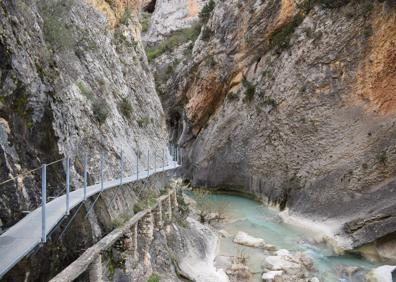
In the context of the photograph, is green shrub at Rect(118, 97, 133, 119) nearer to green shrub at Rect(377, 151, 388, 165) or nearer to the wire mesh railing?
the wire mesh railing

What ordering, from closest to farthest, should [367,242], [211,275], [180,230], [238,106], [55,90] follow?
[55,90] < [211,275] < [180,230] < [367,242] < [238,106]

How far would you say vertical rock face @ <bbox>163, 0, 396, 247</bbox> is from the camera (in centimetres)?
2088

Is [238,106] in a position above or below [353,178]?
above

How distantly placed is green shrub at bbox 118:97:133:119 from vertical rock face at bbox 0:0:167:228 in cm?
4

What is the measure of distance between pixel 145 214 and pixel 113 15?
10909 millimetres

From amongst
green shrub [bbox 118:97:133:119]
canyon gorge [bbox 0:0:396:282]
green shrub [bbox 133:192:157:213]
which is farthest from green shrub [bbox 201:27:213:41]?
green shrub [bbox 133:192:157:213]

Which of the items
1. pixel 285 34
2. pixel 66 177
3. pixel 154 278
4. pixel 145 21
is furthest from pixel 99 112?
pixel 145 21

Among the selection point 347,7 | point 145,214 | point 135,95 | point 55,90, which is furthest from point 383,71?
point 55,90

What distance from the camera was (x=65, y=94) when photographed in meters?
9.54

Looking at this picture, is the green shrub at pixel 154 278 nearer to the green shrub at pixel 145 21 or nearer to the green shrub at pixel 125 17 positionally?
the green shrub at pixel 125 17

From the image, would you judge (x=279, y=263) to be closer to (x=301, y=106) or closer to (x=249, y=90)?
(x=301, y=106)

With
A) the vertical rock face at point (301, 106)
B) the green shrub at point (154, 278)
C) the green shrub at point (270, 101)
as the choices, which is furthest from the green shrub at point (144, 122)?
the green shrub at point (270, 101)

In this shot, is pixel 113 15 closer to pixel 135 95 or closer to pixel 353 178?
pixel 135 95

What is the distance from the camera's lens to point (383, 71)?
2222cm
